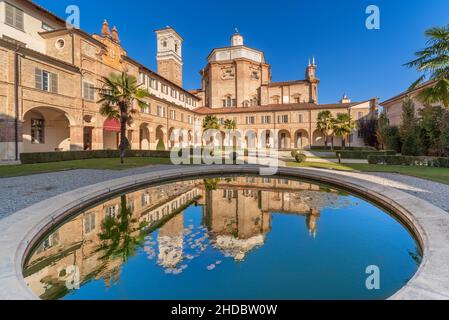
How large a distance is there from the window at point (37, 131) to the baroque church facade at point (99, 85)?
0.03m

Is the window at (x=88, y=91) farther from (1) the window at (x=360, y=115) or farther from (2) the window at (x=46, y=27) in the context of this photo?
(1) the window at (x=360, y=115)

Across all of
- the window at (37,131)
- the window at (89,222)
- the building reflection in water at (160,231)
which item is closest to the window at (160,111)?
the window at (37,131)

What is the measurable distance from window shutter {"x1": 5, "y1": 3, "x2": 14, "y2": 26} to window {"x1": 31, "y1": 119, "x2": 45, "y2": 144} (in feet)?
29.2

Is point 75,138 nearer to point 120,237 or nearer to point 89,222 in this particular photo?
point 89,222

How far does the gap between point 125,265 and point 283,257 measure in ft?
11.5

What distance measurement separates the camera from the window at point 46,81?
67.9ft

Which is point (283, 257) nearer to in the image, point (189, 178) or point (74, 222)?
point (74, 222)

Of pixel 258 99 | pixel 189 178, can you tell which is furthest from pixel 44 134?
pixel 258 99

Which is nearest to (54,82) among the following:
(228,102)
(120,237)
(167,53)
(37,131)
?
(37,131)

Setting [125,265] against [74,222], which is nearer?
[125,265]

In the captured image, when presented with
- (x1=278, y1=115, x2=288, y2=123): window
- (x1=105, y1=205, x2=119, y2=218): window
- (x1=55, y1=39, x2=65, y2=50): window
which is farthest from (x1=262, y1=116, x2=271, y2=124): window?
(x1=105, y1=205, x2=119, y2=218): window

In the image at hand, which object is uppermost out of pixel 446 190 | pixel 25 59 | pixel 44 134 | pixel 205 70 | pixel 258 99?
pixel 205 70

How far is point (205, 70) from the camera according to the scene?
6084 centimetres
